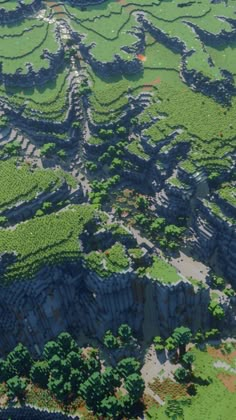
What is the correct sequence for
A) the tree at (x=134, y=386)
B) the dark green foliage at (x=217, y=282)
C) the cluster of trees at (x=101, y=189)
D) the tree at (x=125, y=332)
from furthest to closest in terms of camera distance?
the cluster of trees at (x=101, y=189) < the dark green foliage at (x=217, y=282) < the tree at (x=125, y=332) < the tree at (x=134, y=386)

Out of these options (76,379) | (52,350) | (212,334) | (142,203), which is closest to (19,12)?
(142,203)

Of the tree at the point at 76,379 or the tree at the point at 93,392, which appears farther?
the tree at the point at 76,379

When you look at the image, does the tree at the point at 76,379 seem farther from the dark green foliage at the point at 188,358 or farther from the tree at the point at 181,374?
the dark green foliage at the point at 188,358

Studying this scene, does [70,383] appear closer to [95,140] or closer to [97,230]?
[97,230]

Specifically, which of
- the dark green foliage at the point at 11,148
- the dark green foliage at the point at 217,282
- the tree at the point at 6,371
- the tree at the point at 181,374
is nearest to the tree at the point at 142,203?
the dark green foliage at the point at 217,282

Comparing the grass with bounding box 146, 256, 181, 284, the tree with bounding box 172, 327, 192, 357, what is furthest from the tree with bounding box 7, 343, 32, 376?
the grass with bounding box 146, 256, 181, 284

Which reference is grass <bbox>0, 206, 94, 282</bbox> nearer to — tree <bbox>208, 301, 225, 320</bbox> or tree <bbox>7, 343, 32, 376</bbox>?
tree <bbox>7, 343, 32, 376</bbox>
